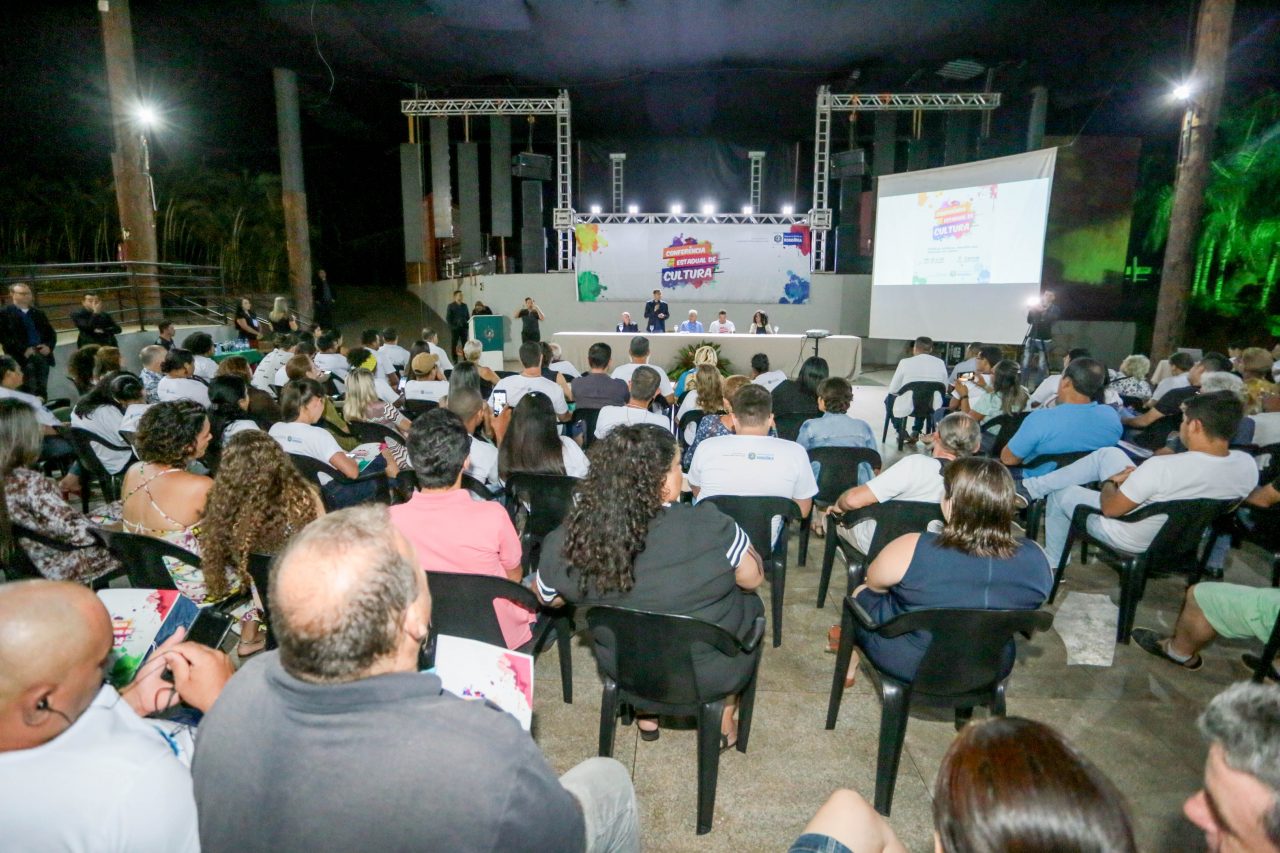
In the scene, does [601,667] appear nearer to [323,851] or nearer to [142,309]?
[323,851]

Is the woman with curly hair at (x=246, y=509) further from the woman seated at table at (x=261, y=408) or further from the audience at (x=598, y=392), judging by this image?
the audience at (x=598, y=392)

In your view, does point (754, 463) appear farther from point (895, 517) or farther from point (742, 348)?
point (742, 348)

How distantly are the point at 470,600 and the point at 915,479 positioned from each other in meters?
1.92

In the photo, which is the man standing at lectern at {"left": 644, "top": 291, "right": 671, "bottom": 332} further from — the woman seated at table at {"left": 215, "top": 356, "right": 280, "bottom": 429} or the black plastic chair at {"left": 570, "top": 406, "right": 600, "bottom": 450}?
the woman seated at table at {"left": 215, "top": 356, "right": 280, "bottom": 429}

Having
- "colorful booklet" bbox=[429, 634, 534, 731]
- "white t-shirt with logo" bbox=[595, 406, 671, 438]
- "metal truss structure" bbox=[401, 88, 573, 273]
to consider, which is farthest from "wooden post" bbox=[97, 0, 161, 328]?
"colorful booklet" bbox=[429, 634, 534, 731]

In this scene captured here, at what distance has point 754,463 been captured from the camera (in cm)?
302

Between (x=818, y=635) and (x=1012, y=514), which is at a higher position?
(x=1012, y=514)

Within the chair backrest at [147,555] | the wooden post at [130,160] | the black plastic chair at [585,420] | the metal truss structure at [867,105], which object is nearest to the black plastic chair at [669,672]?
the chair backrest at [147,555]

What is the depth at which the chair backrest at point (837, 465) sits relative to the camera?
12.2 ft

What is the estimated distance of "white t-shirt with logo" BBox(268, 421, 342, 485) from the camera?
346 cm

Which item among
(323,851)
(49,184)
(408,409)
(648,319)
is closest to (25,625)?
(323,851)

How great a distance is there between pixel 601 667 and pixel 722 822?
0.57 meters

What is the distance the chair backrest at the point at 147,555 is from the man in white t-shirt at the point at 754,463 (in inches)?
79.3

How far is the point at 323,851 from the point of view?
35.9 inches
